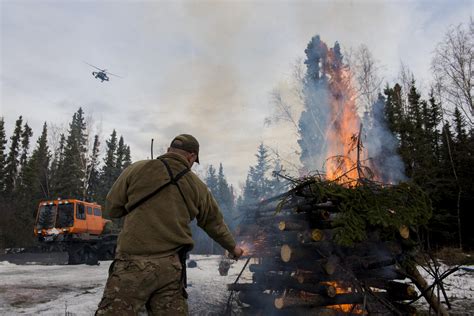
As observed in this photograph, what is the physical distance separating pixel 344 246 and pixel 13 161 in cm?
5593

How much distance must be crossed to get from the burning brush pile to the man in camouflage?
2379 mm

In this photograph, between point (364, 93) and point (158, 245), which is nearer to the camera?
point (158, 245)

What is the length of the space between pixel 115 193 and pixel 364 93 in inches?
859

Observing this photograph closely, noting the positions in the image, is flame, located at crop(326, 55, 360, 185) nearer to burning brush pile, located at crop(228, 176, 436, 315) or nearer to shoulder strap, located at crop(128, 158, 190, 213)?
burning brush pile, located at crop(228, 176, 436, 315)

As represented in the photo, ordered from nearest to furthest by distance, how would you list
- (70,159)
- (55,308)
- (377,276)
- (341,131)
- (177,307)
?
(177,307), (377,276), (55,308), (341,131), (70,159)

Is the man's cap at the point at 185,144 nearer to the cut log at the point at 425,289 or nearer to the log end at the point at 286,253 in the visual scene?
the log end at the point at 286,253

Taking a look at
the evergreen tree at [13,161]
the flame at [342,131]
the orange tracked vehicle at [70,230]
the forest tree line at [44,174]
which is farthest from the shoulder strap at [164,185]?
the evergreen tree at [13,161]

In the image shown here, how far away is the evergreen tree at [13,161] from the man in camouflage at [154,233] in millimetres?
51031

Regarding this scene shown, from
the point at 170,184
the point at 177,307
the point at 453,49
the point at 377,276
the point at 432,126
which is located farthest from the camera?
the point at 432,126

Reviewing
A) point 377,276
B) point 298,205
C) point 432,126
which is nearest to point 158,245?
point 298,205

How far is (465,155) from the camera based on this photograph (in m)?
24.8

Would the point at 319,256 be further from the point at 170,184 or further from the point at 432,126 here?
the point at 432,126

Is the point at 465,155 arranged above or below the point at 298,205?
above

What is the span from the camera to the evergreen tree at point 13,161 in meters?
47.9
